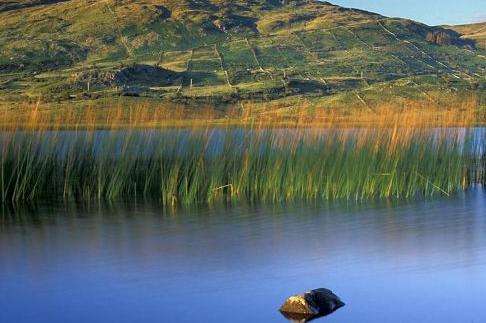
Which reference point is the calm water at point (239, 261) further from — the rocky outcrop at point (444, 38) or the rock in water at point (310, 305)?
the rocky outcrop at point (444, 38)

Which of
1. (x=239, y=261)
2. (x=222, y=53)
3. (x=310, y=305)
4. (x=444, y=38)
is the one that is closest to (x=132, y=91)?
(x=222, y=53)

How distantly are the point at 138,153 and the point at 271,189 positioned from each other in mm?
1846

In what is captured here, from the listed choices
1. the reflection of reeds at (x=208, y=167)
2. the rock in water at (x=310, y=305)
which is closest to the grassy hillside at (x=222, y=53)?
the reflection of reeds at (x=208, y=167)

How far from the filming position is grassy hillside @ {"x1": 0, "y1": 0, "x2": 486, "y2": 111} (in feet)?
184

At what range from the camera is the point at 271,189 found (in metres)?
13.3

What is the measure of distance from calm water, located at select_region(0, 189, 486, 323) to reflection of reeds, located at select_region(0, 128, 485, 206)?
1.98 ft

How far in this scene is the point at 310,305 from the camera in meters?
7.41

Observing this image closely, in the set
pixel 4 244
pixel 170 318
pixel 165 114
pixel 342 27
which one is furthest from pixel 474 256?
pixel 342 27

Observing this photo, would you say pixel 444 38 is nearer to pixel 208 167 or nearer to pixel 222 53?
pixel 222 53

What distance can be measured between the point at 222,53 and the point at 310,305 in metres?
69.3

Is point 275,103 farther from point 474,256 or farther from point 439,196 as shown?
point 474,256

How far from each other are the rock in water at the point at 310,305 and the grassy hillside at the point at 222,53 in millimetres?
Answer: 40345

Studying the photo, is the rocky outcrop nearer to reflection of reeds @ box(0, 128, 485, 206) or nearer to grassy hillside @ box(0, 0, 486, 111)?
grassy hillside @ box(0, 0, 486, 111)


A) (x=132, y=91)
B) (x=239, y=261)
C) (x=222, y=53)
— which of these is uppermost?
(x=239, y=261)
